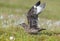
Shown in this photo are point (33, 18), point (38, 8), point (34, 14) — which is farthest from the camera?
point (33, 18)

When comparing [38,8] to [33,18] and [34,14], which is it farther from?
[33,18]

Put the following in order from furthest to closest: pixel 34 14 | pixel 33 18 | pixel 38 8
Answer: pixel 33 18 → pixel 34 14 → pixel 38 8

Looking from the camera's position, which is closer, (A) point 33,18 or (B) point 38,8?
(B) point 38,8

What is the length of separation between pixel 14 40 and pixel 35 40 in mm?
730

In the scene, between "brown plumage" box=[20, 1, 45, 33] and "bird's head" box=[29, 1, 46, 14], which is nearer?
"bird's head" box=[29, 1, 46, 14]

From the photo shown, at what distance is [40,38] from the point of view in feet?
33.2

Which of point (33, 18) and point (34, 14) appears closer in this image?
point (34, 14)

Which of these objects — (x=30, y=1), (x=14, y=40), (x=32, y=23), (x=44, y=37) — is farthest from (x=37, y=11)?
(x=30, y=1)

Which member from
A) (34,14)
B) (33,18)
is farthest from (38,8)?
(33,18)

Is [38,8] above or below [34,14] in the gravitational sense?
above

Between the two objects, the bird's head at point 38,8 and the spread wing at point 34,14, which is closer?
the bird's head at point 38,8

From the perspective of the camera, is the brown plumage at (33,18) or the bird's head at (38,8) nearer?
the bird's head at (38,8)

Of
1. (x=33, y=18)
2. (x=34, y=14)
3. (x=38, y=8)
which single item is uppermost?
(x=38, y=8)

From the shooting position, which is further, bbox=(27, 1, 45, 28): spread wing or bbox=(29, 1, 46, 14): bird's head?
bbox=(27, 1, 45, 28): spread wing
